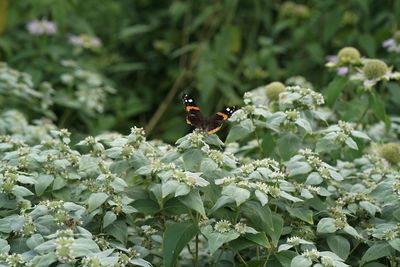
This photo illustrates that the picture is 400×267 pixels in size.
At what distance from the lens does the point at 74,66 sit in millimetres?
4137

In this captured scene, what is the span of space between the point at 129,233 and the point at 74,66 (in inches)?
79.3

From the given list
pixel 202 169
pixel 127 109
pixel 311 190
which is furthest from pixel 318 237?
pixel 127 109

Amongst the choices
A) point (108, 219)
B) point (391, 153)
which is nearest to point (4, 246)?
point (108, 219)

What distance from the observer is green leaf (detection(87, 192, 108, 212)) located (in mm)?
2023

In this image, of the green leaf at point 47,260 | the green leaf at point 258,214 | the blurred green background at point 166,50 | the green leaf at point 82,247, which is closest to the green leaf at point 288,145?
the green leaf at point 258,214

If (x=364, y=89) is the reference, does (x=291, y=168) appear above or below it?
below

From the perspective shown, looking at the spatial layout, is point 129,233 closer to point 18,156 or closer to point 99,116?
point 18,156

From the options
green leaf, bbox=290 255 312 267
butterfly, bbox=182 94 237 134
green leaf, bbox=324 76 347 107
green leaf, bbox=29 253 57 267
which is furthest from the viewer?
green leaf, bbox=324 76 347 107

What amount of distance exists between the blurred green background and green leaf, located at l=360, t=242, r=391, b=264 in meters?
2.07

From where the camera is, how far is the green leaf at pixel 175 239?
6.64 feet

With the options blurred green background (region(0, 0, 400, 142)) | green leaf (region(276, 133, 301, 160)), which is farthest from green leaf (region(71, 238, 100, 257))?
blurred green background (region(0, 0, 400, 142))

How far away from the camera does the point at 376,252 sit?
209 centimetres

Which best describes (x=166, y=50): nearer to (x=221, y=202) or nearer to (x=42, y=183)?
(x=42, y=183)

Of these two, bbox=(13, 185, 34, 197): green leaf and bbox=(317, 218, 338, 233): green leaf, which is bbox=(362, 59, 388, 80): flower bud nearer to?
bbox=(317, 218, 338, 233): green leaf
